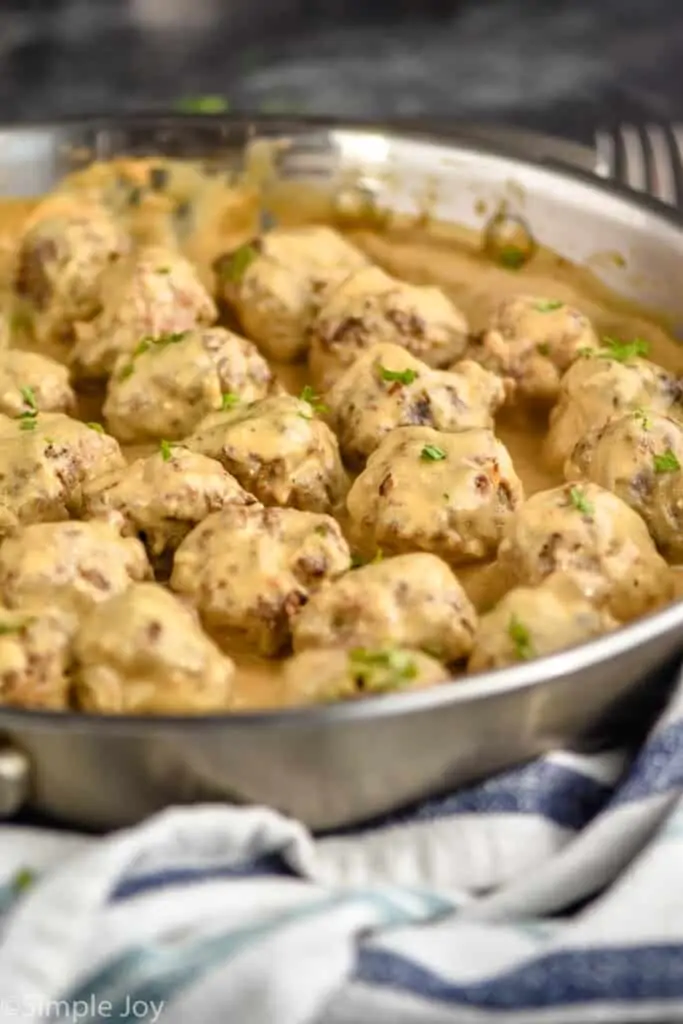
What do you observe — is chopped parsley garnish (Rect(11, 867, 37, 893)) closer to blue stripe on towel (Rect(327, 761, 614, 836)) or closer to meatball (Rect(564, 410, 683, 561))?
blue stripe on towel (Rect(327, 761, 614, 836))

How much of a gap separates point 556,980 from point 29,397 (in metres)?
1.25

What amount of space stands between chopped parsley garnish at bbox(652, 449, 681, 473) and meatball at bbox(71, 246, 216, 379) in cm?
83

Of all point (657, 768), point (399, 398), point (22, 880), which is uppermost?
point (399, 398)

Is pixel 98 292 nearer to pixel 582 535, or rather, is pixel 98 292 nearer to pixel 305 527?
pixel 305 527

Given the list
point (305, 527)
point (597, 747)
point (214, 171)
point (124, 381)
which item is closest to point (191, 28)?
point (214, 171)

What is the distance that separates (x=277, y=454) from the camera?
2021 millimetres

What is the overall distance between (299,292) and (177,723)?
1.26 metres

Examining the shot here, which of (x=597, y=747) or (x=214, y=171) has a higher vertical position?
(x=214, y=171)

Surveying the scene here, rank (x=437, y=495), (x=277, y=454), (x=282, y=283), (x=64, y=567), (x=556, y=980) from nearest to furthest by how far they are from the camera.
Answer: (x=556, y=980), (x=64, y=567), (x=437, y=495), (x=277, y=454), (x=282, y=283)

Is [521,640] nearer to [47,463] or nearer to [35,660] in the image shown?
[35,660]

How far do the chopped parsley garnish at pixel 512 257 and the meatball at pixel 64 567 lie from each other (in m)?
1.17

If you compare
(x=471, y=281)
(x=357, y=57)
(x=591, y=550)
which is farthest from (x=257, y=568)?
(x=357, y=57)

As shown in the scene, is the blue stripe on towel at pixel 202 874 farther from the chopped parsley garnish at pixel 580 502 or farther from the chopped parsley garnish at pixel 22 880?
the chopped parsley garnish at pixel 580 502

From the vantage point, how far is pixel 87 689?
1.61 m
